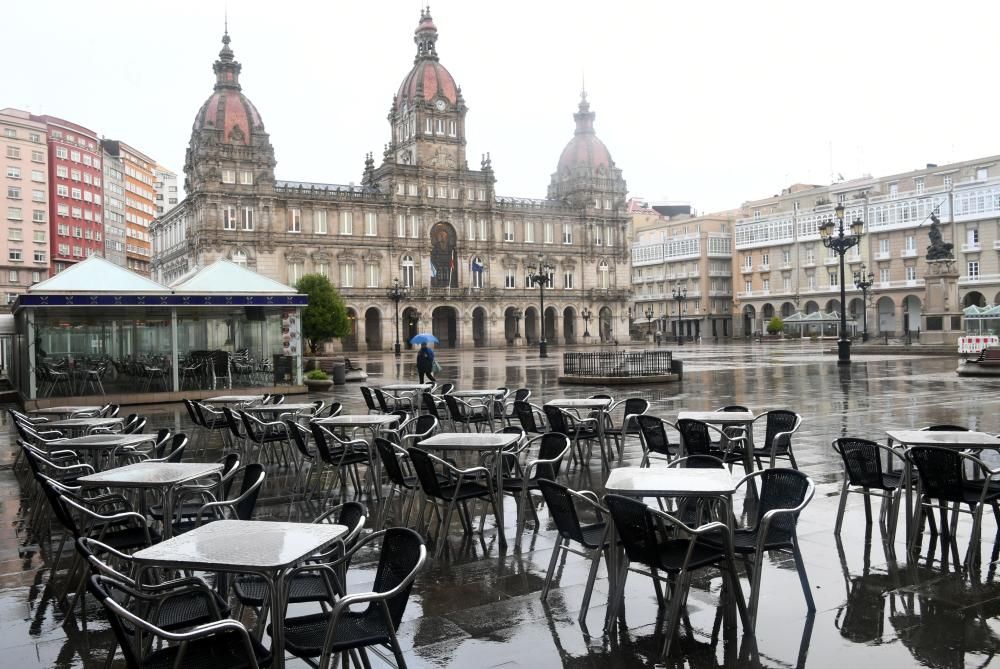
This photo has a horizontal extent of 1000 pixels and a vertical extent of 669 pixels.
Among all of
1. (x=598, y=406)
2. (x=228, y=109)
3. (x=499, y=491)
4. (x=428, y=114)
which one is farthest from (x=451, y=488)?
(x=428, y=114)

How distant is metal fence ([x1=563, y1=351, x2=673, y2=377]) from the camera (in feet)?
73.6

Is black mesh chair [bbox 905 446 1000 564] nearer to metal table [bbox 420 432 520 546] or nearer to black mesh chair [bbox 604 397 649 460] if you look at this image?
metal table [bbox 420 432 520 546]

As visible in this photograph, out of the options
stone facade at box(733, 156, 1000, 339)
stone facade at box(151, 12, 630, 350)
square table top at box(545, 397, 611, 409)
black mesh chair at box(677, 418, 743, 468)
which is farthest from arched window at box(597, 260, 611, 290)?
black mesh chair at box(677, 418, 743, 468)

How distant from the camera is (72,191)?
257 feet

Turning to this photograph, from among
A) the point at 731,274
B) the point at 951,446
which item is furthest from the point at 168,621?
the point at 731,274

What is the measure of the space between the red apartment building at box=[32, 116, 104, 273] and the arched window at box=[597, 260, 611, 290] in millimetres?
47198

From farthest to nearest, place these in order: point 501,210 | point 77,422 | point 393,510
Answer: point 501,210 < point 77,422 < point 393,510

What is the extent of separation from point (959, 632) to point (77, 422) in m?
8.62

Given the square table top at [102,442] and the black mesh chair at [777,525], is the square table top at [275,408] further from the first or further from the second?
the black mesh chair at [777,525]

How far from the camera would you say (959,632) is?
14.5ft

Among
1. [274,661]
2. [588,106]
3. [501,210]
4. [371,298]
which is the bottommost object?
[274,661]

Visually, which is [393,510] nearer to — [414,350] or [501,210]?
[414,350]

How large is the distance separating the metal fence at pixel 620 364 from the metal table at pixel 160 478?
55.3ft

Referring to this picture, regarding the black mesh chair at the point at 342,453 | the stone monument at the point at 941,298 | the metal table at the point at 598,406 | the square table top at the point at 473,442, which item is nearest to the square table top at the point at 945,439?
the square table top at the point at 473,442
